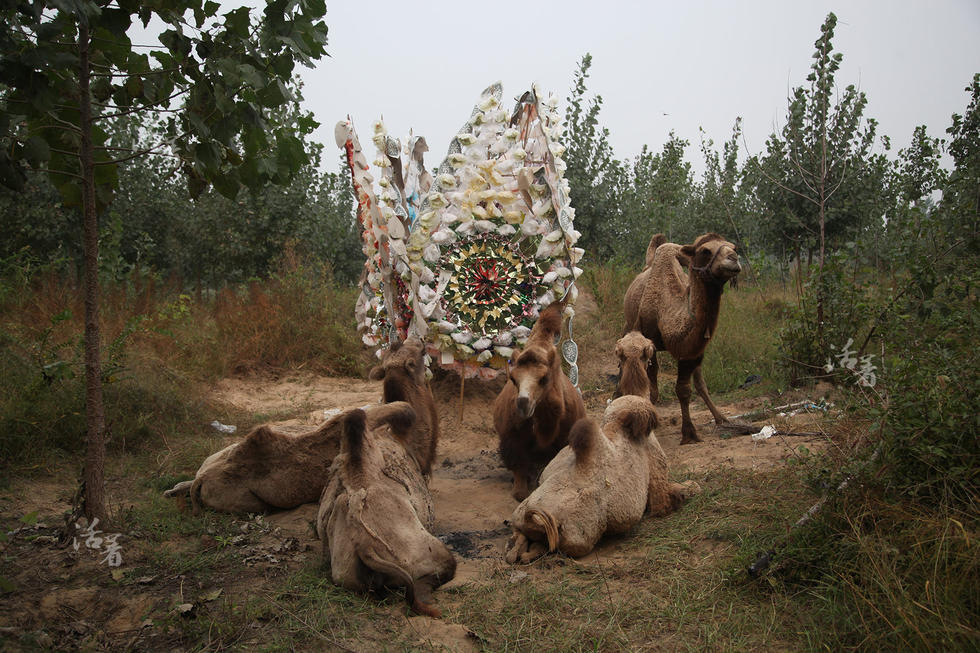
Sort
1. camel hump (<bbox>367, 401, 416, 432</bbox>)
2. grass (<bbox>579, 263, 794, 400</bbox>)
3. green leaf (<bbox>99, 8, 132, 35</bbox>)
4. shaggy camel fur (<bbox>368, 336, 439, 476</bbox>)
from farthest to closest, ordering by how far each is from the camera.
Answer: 1. grass (<bbox>579, 263, 794, 400</bbox>)
2. shaggy camel fur (<bbox>368, 336, 439, 476</bbox>)
3. camel hump (<bbox>367, 401, 416, 432</bbox>)
4. green leaf (<bbox>99, 8, 132, 35</bbox>)

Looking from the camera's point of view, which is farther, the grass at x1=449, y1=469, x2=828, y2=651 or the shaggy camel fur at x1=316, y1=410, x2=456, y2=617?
the shaggy camel fur at x1=316, y1=410, x2=456, y2=617

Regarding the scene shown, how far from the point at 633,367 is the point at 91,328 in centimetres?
396

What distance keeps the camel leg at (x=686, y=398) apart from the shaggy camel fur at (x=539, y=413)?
4.65ft

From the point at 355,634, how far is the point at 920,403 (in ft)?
9.36

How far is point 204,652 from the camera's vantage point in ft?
9.21

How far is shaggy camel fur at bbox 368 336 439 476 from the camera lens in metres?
4.93

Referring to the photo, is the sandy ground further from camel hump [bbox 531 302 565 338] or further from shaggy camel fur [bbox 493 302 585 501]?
camel hump [bbox 531 302 565 338]

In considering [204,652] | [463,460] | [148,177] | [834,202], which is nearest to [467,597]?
[204,652]

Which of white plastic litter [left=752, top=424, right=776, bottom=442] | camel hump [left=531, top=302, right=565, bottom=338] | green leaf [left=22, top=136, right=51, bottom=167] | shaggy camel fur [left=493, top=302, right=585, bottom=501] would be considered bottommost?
white plastic litter [left=752, top=424, right=776, bottom=442]

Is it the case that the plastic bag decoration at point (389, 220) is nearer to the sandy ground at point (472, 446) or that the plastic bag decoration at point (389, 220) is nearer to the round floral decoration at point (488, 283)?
the round floral decoration at point (488, 283)

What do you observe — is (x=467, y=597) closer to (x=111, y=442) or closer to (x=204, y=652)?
(x=204, y=652)

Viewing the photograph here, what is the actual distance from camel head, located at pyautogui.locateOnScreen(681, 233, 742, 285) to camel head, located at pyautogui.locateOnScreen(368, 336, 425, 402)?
272 centimetres

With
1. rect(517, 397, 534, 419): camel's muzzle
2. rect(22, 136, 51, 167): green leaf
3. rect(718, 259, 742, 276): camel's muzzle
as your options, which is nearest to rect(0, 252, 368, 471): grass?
rect(22, 136, 51, 167): green leaf

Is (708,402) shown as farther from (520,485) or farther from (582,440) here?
(582,440)
